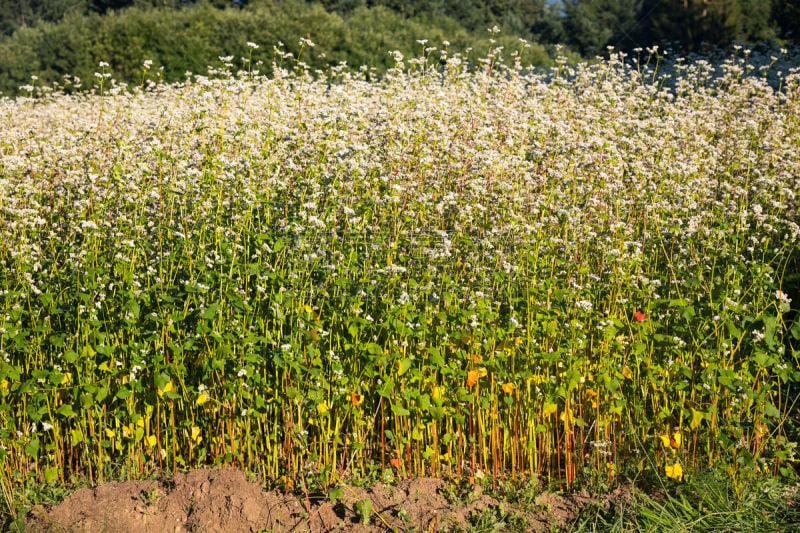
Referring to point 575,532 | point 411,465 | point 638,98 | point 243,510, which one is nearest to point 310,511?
point 243,510

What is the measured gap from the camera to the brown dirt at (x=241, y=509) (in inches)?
131

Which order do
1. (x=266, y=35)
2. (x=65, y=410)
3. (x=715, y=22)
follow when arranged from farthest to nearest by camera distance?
(x=715, y=22) → (x=266, y=35) → (x=65, y=410)

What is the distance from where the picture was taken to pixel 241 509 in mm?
3383

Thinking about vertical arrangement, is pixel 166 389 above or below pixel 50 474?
above

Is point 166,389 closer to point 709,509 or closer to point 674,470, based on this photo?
point 674,470

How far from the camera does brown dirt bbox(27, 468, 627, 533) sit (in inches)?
131

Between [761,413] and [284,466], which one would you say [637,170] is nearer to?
[761,413]

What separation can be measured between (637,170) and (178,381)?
3266mm

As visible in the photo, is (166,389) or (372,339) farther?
(372,339)

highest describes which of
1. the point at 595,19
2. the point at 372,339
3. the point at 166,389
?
the point at 595,19

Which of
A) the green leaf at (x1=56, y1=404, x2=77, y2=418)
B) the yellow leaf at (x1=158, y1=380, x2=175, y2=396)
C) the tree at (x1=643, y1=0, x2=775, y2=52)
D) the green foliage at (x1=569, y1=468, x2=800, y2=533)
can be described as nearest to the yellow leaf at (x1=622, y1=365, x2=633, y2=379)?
the green foliage at (x1=569, y1=468, x2=800, y2=533)

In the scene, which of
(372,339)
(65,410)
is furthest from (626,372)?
(65,410)

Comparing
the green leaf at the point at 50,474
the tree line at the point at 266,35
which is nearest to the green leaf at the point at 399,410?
the green leaf at the point at 50,474

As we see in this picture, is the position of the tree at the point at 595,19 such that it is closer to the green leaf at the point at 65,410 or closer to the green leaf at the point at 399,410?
the green leaf at the point at 399,410
